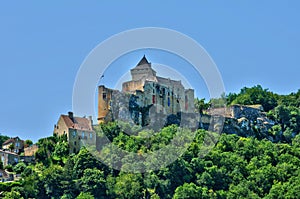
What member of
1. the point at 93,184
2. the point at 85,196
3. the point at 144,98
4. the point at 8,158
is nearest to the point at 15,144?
the point at 8,158

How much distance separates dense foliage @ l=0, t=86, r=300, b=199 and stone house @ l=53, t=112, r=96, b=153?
31.8 inches

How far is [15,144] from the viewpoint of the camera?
234 feet

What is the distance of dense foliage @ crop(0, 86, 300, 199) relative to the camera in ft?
197

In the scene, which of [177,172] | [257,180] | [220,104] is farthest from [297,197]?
[220,104]

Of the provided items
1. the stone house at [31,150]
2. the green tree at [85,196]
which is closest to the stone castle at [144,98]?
the stone house at [31,150]

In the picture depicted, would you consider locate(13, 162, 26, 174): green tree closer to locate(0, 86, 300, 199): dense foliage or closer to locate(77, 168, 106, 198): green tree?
locate(0, 86, 300, 199): dense foliage

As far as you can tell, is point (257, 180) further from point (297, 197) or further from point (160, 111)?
point (160, 111)

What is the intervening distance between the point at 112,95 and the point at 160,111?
16.4 feet

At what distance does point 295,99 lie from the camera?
3652 inches

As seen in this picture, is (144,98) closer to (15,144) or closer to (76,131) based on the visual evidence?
(76,131)

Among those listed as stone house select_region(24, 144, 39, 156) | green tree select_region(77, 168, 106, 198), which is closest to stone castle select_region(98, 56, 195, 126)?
stone house select_region(24, 144, 39, 156)

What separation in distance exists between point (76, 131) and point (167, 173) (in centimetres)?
975

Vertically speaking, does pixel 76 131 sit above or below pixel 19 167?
above

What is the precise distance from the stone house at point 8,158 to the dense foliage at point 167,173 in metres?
1.92
